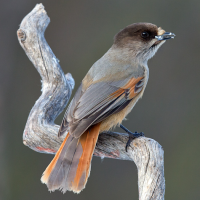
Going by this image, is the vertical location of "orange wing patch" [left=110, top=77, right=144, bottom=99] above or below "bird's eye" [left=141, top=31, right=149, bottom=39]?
below

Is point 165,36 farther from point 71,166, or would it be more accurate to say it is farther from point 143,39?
point 71,166

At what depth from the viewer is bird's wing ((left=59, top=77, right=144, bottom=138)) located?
10.8 ft

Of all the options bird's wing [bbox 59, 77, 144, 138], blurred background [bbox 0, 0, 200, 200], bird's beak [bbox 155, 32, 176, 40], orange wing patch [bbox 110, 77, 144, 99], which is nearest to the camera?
bird's wing [bbox 59, 77, 144, 138]

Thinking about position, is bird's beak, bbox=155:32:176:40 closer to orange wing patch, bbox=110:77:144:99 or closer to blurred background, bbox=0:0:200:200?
orange wing patch, bbox=110:77:144:99

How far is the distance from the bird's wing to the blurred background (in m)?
2.71

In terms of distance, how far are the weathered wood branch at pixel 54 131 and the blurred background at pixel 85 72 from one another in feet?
6.91

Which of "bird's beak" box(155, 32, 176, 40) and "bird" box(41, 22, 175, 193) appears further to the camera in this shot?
"bird's beak" box(155, 32, 176, 40)

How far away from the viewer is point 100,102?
3.47 m

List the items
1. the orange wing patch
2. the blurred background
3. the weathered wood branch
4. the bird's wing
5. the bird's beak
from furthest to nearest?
the blurred background → the bird's beak → the orange wing patch → the bird's wing → the weathered wood branch

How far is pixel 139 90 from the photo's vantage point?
377 cm

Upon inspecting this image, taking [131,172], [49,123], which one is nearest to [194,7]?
[131,172]

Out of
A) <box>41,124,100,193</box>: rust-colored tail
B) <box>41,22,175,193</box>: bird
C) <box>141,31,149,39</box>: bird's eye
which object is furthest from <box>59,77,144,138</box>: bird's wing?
<box>141,31,149,39</box>: bird's eye

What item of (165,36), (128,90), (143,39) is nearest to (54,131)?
(128,90)

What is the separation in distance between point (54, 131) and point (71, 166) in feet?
2.15
